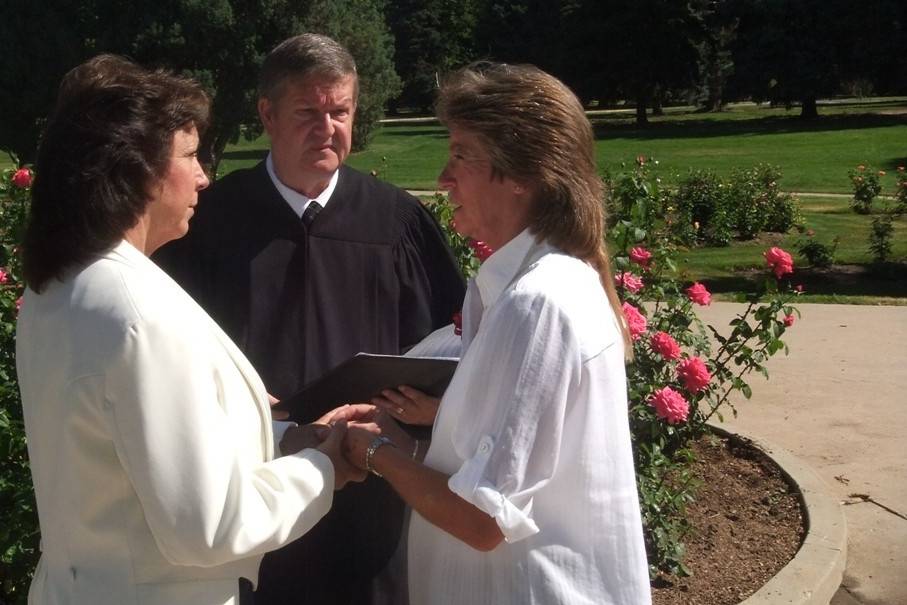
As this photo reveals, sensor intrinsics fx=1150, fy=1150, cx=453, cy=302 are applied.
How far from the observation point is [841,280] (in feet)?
38.0

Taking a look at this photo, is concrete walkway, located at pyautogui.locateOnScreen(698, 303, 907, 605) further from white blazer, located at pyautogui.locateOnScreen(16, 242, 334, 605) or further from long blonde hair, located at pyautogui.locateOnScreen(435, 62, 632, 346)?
white blazer, located at pyautogui.locateOnScreen(16, 242, 334, 605)

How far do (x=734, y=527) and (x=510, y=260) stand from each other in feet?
11.4

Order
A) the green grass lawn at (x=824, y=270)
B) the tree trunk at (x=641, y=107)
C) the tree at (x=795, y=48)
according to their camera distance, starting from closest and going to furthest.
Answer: the green grass lawn at (x=824, y=270)
the tree at (x=795, y=48)
the tree trunk at (x=641, y=107)

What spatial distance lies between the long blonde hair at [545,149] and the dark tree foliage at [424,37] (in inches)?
2636

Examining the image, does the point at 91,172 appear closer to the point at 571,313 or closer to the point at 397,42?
the point at 571,313

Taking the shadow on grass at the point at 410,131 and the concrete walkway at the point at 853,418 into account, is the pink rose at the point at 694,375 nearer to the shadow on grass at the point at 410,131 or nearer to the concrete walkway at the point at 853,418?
the concrete walkway at the point at 853,418

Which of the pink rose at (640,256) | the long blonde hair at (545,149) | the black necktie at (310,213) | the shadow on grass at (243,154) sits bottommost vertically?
the shadow on grass at (243,154)

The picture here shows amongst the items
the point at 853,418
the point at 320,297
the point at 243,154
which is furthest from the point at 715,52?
the point at 320,297

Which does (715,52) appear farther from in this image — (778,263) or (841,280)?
(778,263)

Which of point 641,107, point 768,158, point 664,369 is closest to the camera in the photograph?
point 664,369

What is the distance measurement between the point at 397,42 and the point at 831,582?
69.5 m

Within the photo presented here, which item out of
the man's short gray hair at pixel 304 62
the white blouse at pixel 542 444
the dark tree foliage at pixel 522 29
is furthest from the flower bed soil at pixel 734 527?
the dark tree foliage at pixel 522 29

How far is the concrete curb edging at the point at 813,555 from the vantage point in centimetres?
439

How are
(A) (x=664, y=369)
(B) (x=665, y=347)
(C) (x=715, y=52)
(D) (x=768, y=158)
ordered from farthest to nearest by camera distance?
(C) (x=715, y=52) → (D) (x=768, y=158) → (A) (x=664, y=369) → (B) (x=665, y=347)
